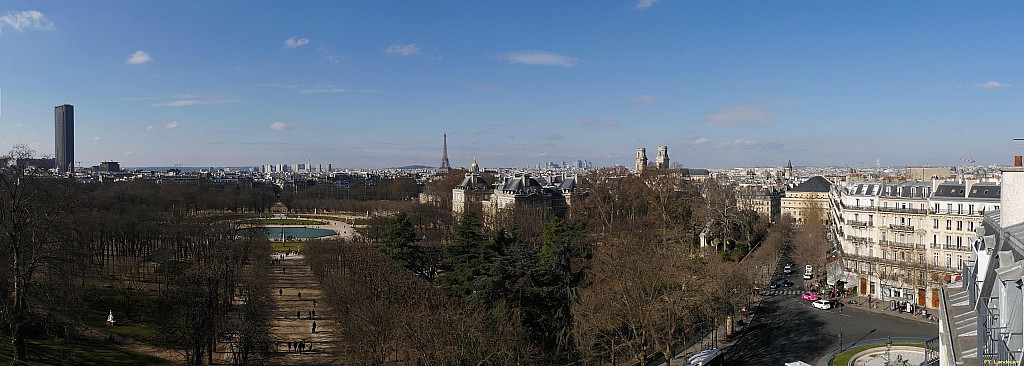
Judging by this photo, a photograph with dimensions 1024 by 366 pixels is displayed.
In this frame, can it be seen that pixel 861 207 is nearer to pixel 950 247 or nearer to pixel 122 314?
pixel 950 247

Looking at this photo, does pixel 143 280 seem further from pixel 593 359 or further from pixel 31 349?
pixel 593 359

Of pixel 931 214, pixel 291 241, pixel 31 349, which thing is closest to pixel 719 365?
pixel 931 214

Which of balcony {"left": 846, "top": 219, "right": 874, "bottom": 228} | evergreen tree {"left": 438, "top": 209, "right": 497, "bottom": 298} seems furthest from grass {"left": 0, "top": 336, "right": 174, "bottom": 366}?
balcony {"left": 846, "top": 219, "right": 874, "bottom": 228}

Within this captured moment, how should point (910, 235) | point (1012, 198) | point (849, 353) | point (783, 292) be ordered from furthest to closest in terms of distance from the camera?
point (783, 292), point (910, 235), point (849, 353), point (1012, 198)

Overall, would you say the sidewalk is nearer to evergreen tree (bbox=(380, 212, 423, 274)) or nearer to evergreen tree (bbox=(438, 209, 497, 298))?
evergreen tree (bbox=(438, 209, 497, 298))

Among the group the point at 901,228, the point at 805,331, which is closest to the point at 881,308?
the point at 901,228

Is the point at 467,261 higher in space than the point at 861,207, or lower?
lower

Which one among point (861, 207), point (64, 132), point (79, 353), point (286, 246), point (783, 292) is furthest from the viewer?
point (64, 132)
